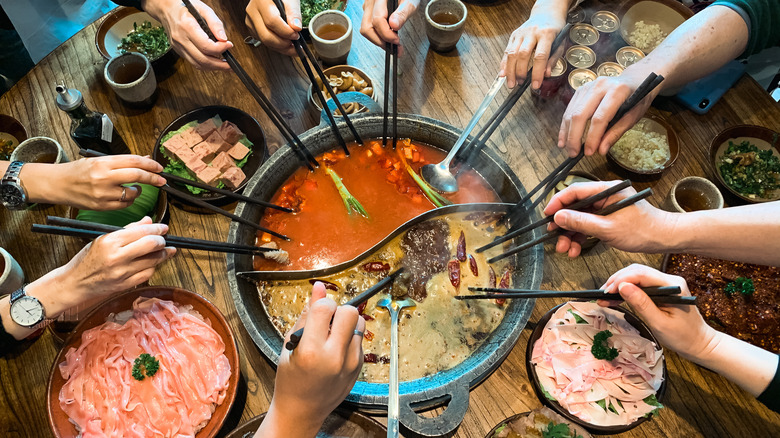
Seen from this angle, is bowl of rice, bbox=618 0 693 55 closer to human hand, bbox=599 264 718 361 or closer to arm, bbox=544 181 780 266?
arm, bbox=544 181 780 266

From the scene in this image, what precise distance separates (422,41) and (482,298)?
1855mm

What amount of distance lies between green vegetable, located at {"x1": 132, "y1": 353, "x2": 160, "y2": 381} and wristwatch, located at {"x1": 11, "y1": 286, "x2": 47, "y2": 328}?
1.40ft

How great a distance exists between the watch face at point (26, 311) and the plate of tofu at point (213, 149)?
85 centimetres

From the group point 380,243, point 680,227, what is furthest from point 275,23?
point 680,227

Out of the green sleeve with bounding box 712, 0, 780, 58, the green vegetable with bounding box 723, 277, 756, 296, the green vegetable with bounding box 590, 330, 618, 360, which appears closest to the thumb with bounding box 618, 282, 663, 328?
the green vegetable with bounding box 590, 330, 618, 360

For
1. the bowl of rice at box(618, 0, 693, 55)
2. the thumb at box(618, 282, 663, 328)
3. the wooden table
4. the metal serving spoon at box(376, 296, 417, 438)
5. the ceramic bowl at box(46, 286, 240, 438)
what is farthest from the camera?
the bowl of rice at box(618, 0, 693, 55)

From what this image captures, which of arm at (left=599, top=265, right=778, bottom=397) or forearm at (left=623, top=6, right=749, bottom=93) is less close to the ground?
forearm at (left=623, top=6, right=749, bottom=93)

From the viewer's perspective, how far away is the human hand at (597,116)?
1.86 meters

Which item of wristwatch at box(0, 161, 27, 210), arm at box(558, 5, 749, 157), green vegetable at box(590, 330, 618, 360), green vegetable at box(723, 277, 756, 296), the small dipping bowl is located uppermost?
arm at box(558, 5, 749, 157)

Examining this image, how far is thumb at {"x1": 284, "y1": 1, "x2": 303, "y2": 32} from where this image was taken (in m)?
2.14

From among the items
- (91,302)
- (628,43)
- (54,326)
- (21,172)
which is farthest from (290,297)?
(628,43)

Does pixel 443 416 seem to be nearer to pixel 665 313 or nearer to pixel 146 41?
pixel 665 313

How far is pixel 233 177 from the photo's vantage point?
7.84 ft

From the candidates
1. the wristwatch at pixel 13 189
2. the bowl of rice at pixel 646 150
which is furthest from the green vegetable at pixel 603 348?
the wristwatch at pixel 13 189
